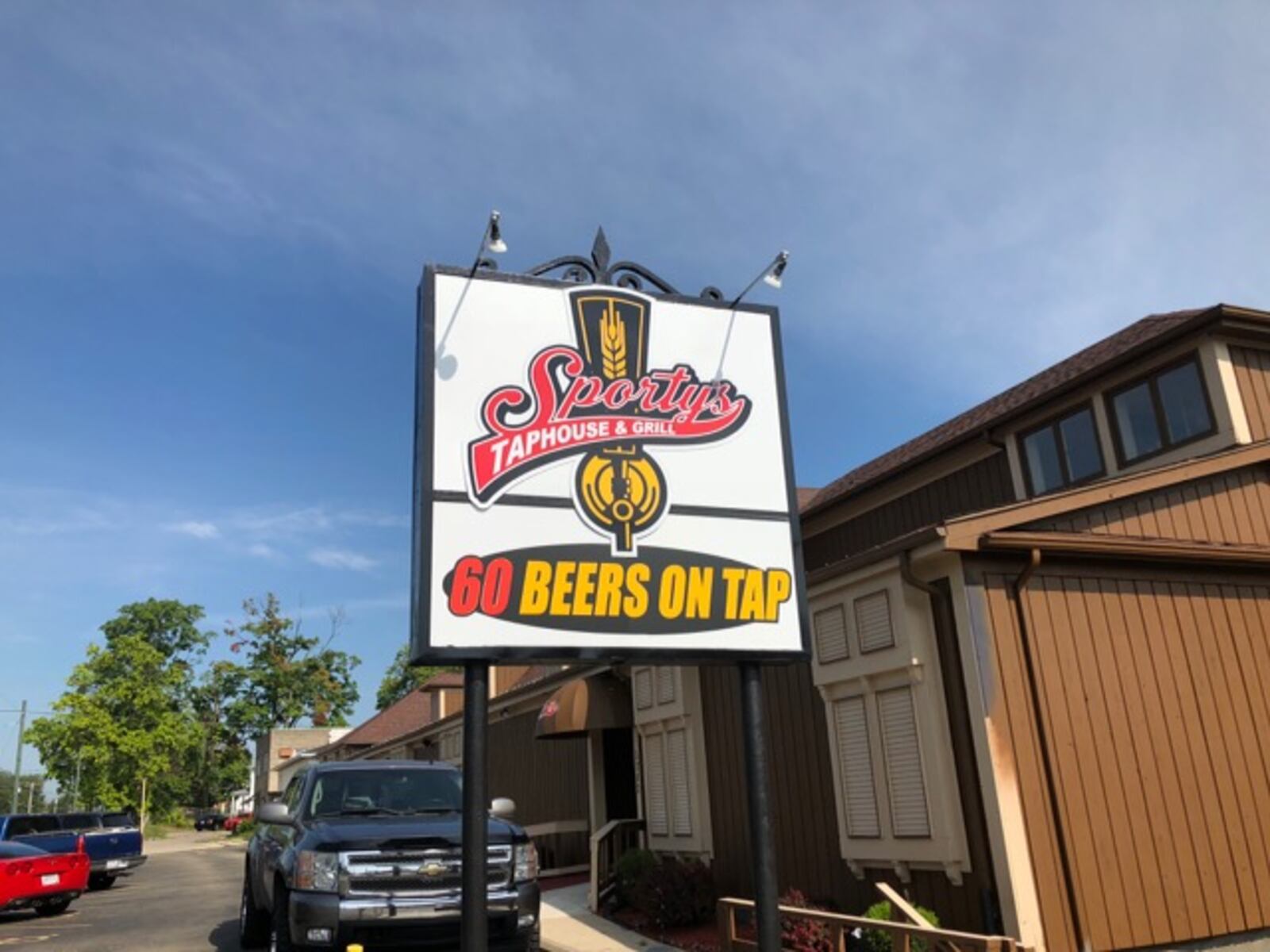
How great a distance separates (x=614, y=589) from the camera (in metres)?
5.68

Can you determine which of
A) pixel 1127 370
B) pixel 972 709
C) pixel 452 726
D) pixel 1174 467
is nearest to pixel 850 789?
pixel 972 709

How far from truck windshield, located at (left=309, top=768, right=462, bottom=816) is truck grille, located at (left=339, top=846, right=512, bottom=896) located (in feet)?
3.69

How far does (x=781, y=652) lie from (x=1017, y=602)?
12.7ft

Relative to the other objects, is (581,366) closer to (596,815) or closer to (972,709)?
(972,709)

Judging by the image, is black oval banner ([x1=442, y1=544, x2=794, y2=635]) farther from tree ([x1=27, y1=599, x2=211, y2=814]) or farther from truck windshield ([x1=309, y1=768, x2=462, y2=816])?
tree ([x1=27, y1=599, x2=211, y2=814])

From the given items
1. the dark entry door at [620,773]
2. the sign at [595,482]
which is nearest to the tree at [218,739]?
the dark entry door at [620,773]

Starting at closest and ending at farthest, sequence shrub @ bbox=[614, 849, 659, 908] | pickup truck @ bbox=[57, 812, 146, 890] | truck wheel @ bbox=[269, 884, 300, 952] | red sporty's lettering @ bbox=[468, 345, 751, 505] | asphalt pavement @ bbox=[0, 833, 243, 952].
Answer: red sporty's lettering @ bbox=[468, 345, 751, 505], truck wheel @ bbox=[269, 884, 300, 952], asphalt pavement @ bbox=[0, 833, 243, 952], shrub @ bbox=[614, 849, 659, 908], pickup truck @ bbox=[57, 812, 146, 890]

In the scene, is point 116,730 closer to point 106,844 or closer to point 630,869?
point 106,844

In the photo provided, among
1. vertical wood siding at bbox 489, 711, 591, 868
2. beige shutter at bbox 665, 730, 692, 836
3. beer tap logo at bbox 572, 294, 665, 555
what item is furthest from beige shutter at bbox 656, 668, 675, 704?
beer tap logo at bbox 572, 294, 665, 555

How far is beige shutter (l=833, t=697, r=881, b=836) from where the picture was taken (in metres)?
9.69

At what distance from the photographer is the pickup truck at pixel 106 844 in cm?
2180

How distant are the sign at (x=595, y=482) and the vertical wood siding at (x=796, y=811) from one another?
347 cm

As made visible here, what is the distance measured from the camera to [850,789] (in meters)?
10.0

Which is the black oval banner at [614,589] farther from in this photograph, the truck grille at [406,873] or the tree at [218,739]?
the tree at [218,739]
